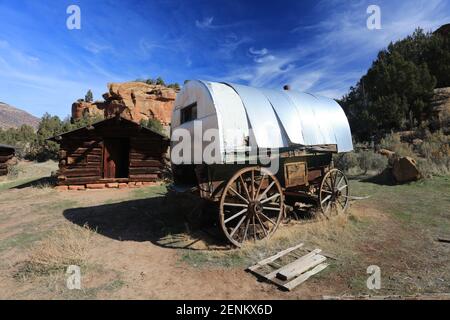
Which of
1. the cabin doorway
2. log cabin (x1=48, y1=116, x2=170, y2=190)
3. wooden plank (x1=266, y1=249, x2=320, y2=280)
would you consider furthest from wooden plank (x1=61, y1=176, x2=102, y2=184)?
wooden plank (x1=266, y1=249, x2=320, y2=280)

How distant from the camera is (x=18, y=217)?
8969 millimetres

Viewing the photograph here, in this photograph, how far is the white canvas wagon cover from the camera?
5957mm

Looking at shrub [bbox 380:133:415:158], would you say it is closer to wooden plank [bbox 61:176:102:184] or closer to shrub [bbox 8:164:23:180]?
wooden plank [bbox 61:176:102:184]

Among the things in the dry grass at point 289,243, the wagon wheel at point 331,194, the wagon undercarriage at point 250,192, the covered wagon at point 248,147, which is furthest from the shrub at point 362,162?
the wagon undercarriage at point 250,192

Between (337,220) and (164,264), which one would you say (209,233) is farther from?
(337,220)

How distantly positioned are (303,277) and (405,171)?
10252 millimetres

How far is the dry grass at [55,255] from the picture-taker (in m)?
4.99

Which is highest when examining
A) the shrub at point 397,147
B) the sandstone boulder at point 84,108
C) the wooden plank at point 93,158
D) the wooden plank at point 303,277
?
the sandstone boulder at point 84,108

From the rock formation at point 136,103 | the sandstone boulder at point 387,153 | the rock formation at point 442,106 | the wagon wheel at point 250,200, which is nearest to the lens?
the wagon wheel at point 250,200

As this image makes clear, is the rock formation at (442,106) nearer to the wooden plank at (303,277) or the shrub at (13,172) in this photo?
the wooden plank at (303,277)

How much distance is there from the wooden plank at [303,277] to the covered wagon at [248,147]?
160 cm

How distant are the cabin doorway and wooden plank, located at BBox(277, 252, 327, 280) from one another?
12.1m

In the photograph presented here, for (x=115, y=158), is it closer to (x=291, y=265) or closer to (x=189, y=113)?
(x=189, y=113)
